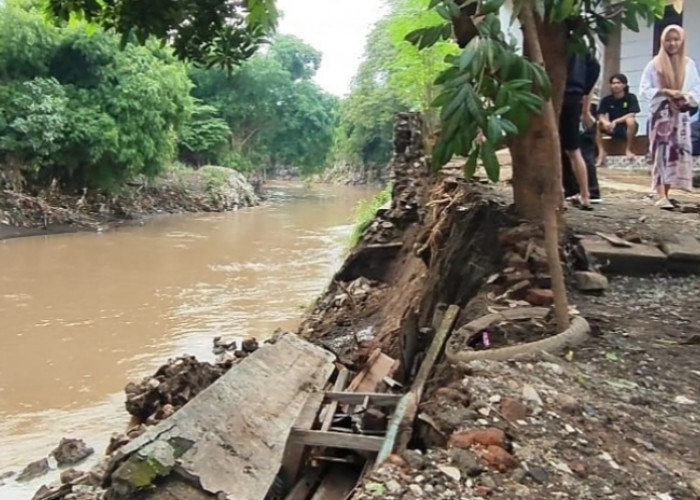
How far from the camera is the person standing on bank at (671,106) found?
20.4 feet

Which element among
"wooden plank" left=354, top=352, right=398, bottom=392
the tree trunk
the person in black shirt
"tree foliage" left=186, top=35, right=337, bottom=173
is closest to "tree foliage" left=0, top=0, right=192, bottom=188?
"tree foliage" left=186, top=35, right=337, bottom=173

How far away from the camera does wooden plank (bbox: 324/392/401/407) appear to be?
3502 millimetres

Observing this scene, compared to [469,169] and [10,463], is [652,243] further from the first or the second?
[10,463]

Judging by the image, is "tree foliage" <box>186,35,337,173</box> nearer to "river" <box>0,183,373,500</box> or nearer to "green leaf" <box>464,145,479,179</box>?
"river" <box>0,183,373,500</box>

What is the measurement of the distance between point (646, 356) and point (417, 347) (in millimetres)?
1443

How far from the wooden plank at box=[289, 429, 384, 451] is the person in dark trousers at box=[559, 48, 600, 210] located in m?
3.58

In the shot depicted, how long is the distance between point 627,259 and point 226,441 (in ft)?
9.15

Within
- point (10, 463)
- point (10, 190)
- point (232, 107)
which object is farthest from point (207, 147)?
point (10, 463)

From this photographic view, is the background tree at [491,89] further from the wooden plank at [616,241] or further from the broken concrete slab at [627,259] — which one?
the wooden plank at [616,241]

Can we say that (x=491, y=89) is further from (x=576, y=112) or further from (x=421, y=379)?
(x=576, y=112)

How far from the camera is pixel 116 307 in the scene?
43.1 feet

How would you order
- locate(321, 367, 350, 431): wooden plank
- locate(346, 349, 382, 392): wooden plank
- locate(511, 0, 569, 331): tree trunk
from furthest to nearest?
locate(346, 349, 382, 392): wooden plank → locate(321, 367, 350, 431): wooden plank → locate(511, 0, 569, 331): tree trunk

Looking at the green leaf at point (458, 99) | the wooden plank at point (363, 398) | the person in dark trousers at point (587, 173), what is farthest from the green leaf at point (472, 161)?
the person in dark trousers at point (587, 173)

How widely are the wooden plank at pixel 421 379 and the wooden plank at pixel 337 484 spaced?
42cm
